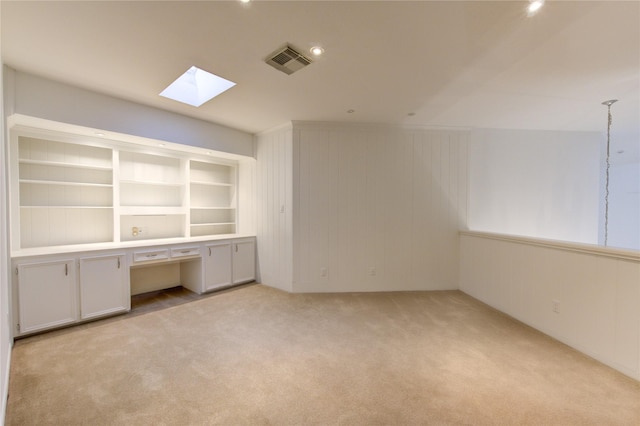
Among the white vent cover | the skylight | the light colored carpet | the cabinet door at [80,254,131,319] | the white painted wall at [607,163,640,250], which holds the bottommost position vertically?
the light colored carpet

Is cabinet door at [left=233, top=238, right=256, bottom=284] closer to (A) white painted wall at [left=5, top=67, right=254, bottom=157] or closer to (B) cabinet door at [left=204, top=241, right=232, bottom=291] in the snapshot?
(B) cabinet door at [left=204, top=241, right=232, bottom=291]

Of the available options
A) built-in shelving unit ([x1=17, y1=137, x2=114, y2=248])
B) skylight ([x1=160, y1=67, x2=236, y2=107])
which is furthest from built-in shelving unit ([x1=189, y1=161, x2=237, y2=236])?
skylight ([x1=160, y1=67, x2=236, y2=107])

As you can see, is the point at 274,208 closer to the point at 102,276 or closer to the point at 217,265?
the point at 217,265

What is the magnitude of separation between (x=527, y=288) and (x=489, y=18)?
8.82ft

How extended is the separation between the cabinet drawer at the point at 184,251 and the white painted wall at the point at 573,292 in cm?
407

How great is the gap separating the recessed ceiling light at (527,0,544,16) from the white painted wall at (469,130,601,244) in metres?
2.63

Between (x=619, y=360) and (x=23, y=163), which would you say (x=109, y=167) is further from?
(x=619, y=360)

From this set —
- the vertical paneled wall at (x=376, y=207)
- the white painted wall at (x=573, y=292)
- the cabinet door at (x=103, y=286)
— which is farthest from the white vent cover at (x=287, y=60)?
the white painted wall at (x=573, y=292)

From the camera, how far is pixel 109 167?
3205 mm

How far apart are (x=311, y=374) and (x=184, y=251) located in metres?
2.52

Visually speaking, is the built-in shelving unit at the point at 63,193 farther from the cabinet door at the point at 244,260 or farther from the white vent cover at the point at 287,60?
the white vent cover at the point at 287,60

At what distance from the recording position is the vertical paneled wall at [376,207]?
3.74m

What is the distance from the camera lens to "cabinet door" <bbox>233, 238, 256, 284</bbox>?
401 centimetres

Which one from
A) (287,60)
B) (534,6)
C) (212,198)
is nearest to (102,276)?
(212,198)
